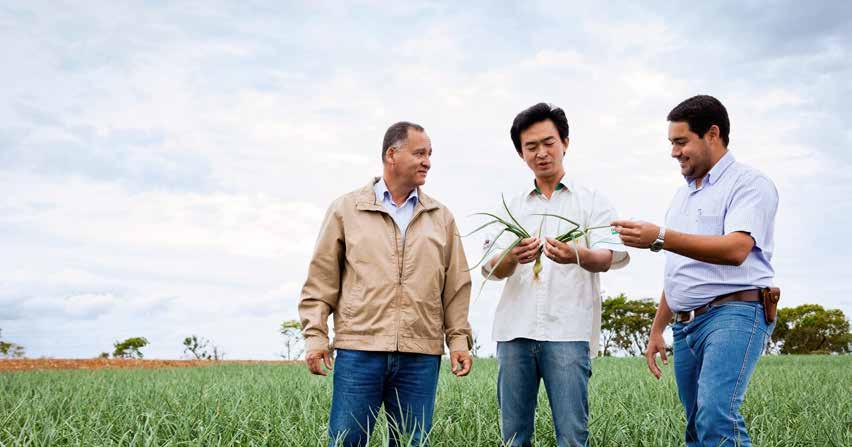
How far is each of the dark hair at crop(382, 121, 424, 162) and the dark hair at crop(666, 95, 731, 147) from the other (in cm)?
113

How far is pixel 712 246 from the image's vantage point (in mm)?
2439

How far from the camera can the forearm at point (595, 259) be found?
2654 mm

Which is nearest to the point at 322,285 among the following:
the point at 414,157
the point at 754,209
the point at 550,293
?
the point at 414,157

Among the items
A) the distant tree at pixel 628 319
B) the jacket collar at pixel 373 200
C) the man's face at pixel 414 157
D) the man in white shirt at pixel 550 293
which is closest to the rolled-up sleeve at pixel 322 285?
the jacket collar at pixel 373 200

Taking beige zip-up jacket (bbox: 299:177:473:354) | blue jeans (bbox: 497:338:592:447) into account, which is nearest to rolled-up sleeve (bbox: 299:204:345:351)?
beige zip-up jacket (bbox: 299:177:473:354)

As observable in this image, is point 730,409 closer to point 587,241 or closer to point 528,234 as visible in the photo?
point 587,241

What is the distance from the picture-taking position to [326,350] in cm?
293

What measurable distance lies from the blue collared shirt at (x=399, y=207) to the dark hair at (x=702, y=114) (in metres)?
1.21

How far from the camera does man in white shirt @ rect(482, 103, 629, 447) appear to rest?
2.67 metres

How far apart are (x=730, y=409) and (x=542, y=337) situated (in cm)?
75

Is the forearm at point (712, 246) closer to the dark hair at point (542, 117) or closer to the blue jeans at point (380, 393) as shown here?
the dark hair at point (542, 117)

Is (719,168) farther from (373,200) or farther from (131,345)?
(131,345)

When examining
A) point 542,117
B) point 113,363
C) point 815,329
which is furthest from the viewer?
point 815,329

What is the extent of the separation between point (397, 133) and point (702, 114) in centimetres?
130
